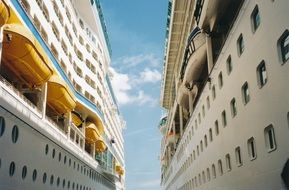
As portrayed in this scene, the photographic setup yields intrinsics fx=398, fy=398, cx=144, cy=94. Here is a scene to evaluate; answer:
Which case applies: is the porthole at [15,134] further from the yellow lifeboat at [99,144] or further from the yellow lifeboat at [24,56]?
the yellow lifeboat at [99,144]

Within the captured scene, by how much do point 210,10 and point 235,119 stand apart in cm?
826

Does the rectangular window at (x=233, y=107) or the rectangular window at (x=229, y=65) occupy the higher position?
the rectangular window at (x=229, y=65)

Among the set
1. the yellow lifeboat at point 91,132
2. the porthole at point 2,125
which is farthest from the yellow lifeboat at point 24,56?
the yellow lifeboat at point 91,132

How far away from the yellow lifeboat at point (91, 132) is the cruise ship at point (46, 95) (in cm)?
10

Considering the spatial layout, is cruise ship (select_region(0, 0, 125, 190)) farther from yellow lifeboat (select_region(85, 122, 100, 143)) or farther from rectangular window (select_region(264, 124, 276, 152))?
rectangular window (select_region(264, 124, 276, 152))

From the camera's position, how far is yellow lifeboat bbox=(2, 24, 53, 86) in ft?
55.4

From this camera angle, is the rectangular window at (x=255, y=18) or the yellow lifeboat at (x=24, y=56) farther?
the yellow lifeboat at (x=24, y=56)

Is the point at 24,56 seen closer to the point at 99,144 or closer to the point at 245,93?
the point at 245,93

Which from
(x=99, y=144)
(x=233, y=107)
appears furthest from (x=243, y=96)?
(x=99, y=144)

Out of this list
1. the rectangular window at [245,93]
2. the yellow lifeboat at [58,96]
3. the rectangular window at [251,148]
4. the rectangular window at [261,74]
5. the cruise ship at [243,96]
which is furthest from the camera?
the yellow lifeboat at [58,96]

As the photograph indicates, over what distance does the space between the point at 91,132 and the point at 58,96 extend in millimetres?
13524

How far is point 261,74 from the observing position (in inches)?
528

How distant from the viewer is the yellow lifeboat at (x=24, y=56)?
665 inches

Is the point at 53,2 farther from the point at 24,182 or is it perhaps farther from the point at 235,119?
the point at 235,119
